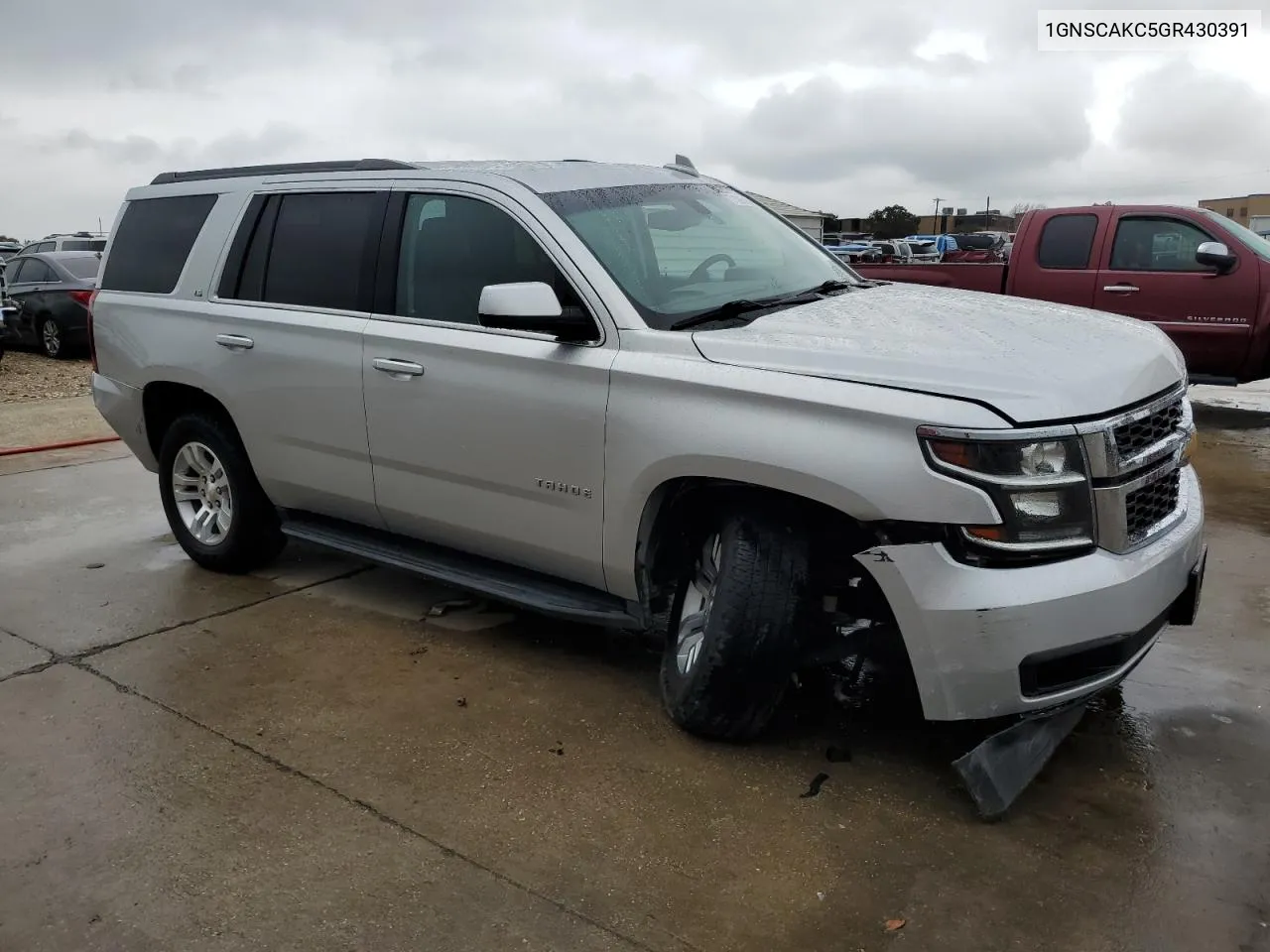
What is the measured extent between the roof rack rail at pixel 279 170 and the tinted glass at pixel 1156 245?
23.8 feet

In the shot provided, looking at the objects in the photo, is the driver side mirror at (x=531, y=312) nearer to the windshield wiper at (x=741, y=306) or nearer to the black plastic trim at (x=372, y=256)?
the windshield wiper at (x=741, y=306)

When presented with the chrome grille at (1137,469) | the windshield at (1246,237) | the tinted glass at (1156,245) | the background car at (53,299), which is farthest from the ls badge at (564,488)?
the background car at (53,299)

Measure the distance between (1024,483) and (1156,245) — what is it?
7746mm

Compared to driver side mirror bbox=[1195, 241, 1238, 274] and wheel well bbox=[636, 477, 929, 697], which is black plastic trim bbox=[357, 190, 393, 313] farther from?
driver side mirror bbox=[1195, 241, 1238, 274]

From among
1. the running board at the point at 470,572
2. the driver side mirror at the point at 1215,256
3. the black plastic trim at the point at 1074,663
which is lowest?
the running board at the point at 470,572

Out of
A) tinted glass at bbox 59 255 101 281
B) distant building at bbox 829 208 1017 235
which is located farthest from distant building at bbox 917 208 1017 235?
tinted glass at bbox 59 255 101 281

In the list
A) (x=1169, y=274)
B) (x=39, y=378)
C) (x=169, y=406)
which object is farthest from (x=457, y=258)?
(x=39, y=378)

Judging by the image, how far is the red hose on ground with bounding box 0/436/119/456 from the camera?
27.7 ft

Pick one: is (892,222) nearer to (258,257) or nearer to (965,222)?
(965,222)

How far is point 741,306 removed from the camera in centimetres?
369

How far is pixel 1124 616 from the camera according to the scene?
2930 mm

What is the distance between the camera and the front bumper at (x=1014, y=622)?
112 inches

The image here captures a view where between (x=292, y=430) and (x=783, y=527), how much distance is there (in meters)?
2.40

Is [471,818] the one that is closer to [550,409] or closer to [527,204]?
[550,409]
